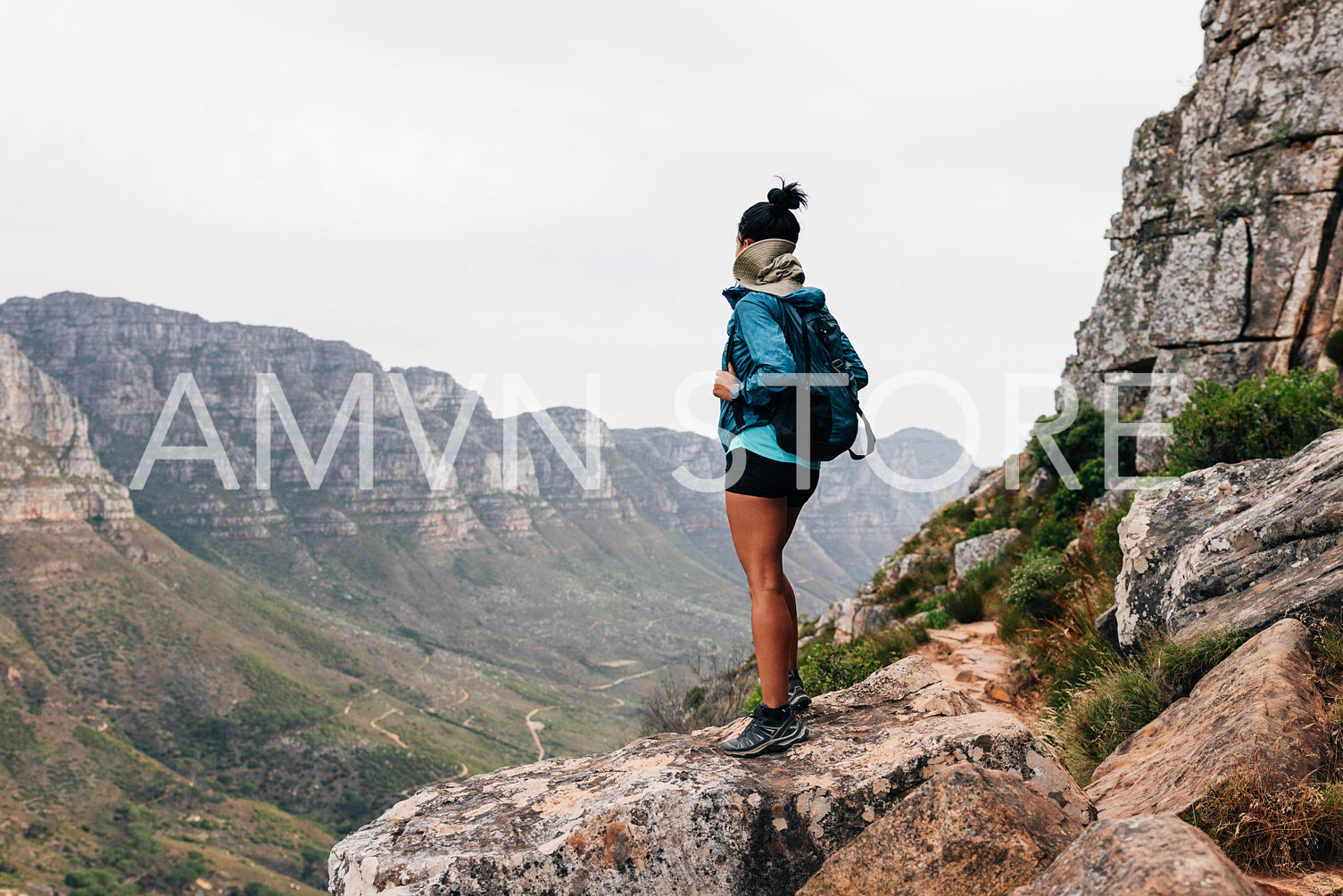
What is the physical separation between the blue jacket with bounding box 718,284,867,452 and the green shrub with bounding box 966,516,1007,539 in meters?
13.7

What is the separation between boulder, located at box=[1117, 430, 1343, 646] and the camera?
13.9 ft

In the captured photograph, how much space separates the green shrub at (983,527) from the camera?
16453mm

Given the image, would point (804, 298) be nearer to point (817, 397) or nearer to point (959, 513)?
point (817, 397)

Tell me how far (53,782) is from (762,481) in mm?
88039

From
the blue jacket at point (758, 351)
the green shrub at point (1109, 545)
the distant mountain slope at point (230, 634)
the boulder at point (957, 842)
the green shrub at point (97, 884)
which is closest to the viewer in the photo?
the boulder at point (957, 842)

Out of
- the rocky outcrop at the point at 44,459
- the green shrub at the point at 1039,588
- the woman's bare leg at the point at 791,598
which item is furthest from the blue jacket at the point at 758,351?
the rocky outcrop at the point at 44,459

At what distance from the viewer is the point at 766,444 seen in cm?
380

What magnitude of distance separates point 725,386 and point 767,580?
99cm

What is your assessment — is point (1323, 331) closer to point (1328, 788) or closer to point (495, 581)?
point (1328, 788)

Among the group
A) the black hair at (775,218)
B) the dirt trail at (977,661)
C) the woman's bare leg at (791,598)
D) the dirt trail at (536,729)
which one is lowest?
the dirt trail at (536,729)

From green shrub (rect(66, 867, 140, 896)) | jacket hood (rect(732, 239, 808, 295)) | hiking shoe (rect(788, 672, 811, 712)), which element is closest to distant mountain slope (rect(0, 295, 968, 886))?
green shrub (rect(66, 867, 140, 896))

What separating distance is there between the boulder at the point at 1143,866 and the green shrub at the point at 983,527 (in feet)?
49.1

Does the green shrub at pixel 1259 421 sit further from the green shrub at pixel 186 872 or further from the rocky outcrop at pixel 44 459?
the rocky outcrop at pixel 44 459

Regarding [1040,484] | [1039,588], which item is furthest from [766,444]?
[1040,484]
